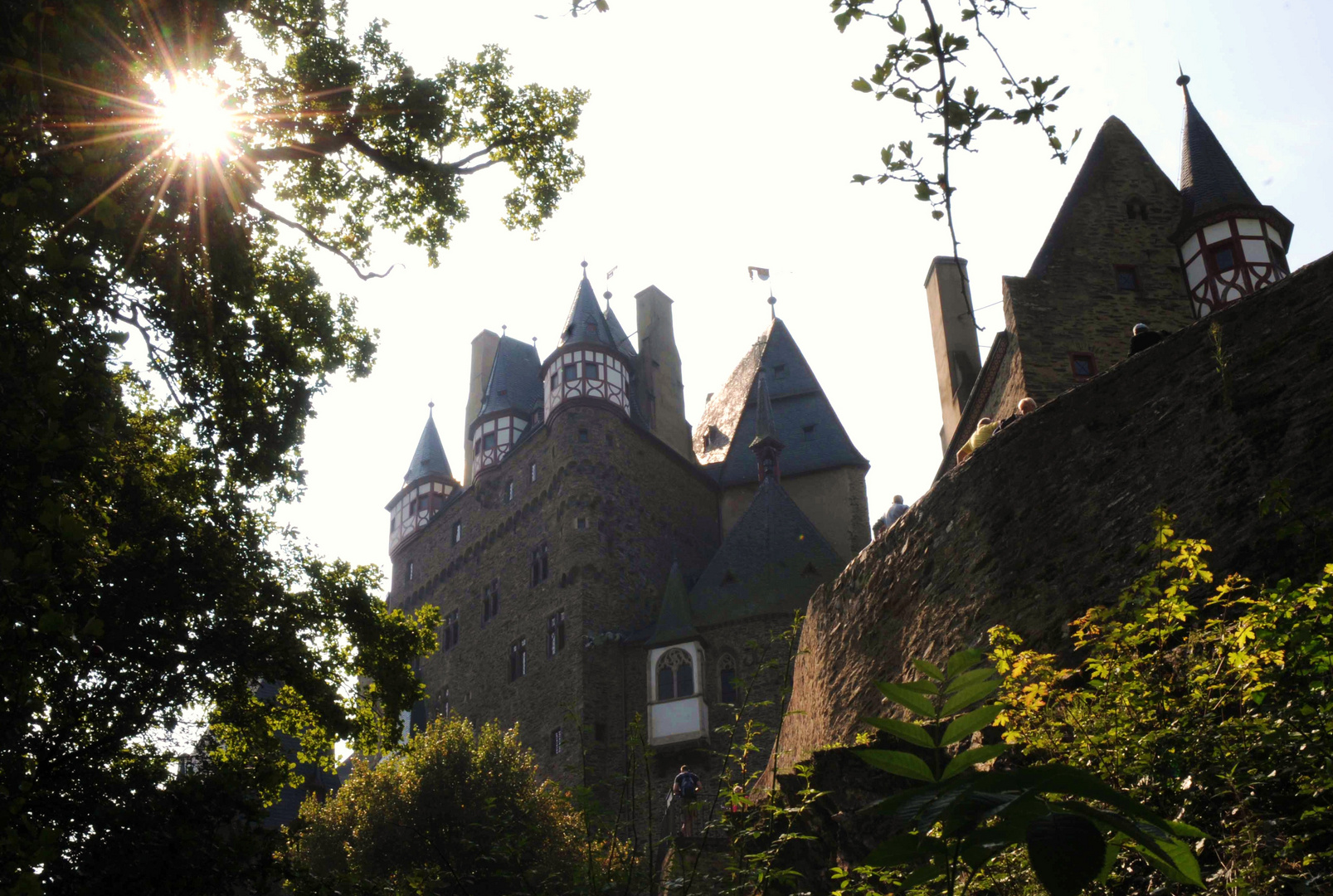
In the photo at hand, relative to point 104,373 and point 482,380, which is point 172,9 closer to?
point 104,373

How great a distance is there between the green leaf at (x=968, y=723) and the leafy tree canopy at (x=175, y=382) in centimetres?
420

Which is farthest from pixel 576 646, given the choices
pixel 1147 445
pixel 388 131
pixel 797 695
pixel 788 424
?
pixel 1147 445

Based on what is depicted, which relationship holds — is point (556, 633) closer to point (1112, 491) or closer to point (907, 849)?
point (1112, 491)

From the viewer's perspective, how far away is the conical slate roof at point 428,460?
180 feet

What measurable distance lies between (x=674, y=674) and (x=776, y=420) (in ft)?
42.4

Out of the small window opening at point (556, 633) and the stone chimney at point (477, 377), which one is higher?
the stone chimney at point (477, 377)

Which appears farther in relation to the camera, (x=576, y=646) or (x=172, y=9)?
(x=576, y=646)

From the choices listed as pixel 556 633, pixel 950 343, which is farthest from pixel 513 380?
pixel 950 343

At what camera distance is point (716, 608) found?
121 feet

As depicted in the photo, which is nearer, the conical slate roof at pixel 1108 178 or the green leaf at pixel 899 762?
the green leaf at pixel 899 762

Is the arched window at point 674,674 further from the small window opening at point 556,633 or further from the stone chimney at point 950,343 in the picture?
the stone chimney at point 950,343

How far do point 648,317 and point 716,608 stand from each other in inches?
689

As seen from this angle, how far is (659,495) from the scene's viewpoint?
43.3 meters

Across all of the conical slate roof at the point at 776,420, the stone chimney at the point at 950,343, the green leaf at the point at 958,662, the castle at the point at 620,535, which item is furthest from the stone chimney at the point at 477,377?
the green leaf at the point at 958,662
